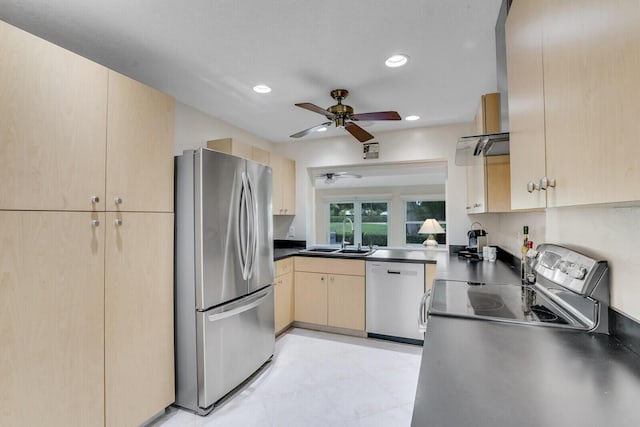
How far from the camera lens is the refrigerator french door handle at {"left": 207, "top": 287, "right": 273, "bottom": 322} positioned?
6.49 feet

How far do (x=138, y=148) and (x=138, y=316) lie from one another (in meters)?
0.98

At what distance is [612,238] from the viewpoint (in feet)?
3.28

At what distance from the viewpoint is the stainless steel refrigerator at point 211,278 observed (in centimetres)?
191

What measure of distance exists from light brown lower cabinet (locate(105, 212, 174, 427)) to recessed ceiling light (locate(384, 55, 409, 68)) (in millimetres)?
1776

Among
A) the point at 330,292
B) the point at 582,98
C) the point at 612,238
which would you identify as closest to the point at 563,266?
the point at 612,238

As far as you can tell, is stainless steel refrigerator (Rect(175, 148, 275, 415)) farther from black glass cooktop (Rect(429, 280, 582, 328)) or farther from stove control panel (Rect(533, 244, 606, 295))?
stove control panel (Rect(533, 244, 606, 295))

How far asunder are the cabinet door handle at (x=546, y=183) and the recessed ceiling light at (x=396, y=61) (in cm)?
141

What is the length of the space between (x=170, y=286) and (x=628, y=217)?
2.24m

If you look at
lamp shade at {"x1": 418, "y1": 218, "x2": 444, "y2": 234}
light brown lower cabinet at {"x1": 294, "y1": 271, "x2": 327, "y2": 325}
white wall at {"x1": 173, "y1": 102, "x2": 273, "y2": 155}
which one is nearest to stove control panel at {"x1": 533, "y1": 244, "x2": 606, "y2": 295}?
light brown lower cabinet at {"x1": 294, "y1": 271, "x2": 327, "y2": 325}

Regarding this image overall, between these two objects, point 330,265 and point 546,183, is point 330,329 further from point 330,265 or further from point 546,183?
point 546,183

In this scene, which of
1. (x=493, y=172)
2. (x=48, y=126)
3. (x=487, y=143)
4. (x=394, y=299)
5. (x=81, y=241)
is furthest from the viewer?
(x=394, y=299)

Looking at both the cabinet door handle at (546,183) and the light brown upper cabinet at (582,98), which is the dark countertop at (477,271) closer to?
the light brown upper cabinet at (582,98)

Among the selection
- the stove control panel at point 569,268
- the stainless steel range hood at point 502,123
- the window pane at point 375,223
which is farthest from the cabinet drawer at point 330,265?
the window pane at point 375,223

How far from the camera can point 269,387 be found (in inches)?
87.7
